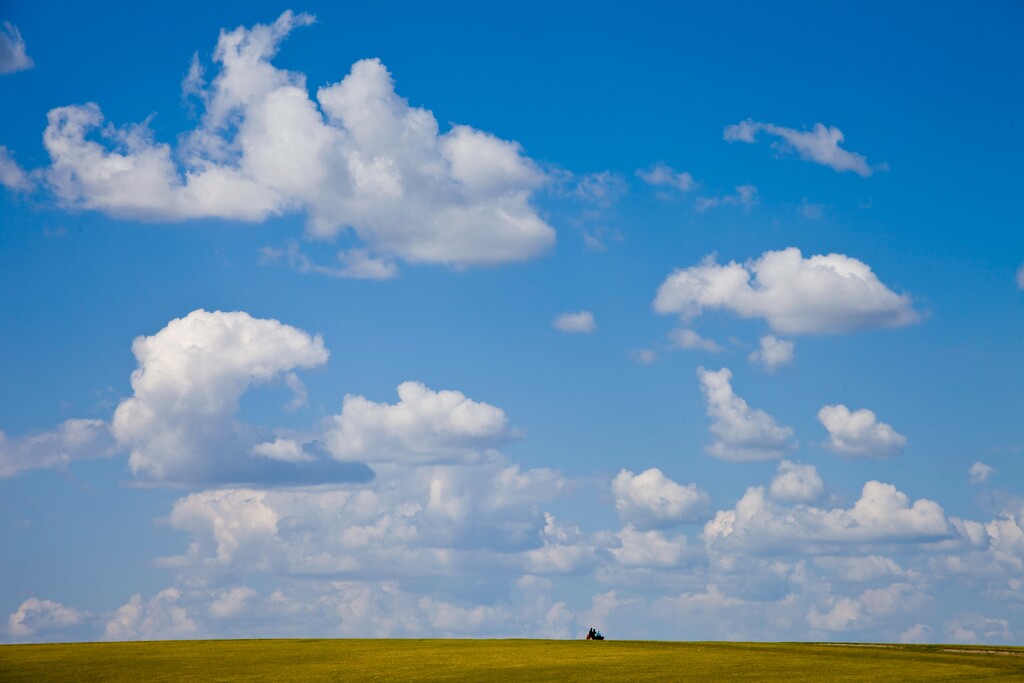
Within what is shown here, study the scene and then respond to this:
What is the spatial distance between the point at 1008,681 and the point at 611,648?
3660 cm

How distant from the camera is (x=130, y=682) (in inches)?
3088

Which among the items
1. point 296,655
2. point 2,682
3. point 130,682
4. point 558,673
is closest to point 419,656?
point 296,655

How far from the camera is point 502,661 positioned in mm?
88250

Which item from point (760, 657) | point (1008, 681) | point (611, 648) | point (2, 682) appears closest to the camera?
point (1008, 681)

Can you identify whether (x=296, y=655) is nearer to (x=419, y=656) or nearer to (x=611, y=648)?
(x=419, y=656)

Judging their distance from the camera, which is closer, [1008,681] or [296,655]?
[1008,681]

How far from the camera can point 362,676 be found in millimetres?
79688

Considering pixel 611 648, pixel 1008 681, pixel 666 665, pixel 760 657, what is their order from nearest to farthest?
pixel 1008 681 → pixel 666 665 → pixel 760 657 → pixel 611 648

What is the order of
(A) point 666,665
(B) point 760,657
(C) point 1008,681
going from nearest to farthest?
(C) point 1008,681
(A) point 666,665
(B) point 760,657

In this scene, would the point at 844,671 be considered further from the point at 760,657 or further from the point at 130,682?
the point at 130,682

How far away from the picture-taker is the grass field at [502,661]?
258 ft

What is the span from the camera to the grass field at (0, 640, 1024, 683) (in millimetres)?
78500

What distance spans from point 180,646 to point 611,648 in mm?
41337

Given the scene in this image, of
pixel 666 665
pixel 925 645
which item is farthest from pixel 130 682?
pixel 925 645
